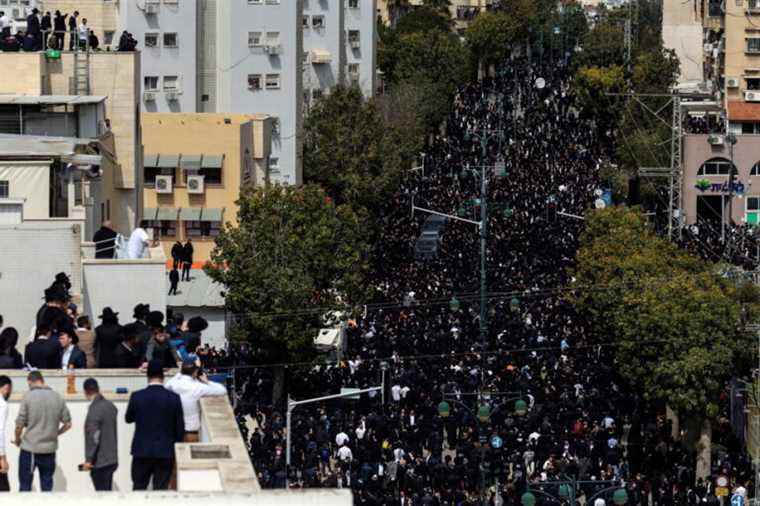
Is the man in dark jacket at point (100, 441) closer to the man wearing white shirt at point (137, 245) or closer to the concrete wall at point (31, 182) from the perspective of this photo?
the man wearing white shirt at point (137, 245)

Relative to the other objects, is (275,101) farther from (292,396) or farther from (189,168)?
(292,396)

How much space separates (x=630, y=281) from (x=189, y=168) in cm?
1309

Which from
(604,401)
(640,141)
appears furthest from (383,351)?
(640,141)

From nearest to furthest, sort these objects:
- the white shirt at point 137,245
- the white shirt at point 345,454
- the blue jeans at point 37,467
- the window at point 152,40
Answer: the blue jeans at point 37,467 → the white shirt at point 137,245 → the white shirt at point 345,454 → the window at point 152,40

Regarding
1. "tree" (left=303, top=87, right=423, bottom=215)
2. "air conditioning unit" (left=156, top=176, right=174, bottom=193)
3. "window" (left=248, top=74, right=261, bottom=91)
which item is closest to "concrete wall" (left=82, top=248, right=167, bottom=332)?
"air conditioning unit" (left=156, top=176, right=174, bottom=193)

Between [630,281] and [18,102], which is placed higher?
[18,102]

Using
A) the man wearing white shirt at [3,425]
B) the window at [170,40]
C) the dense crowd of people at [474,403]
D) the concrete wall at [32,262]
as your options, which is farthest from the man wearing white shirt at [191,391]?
the window at [170,40]

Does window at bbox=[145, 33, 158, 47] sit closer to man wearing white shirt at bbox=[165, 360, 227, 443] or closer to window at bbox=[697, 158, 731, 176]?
window at bbox=[697, 158, 731, 176]

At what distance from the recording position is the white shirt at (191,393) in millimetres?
18625

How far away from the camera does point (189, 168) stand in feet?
225

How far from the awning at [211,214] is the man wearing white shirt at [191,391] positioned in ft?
161

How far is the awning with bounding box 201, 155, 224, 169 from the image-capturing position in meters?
68.6

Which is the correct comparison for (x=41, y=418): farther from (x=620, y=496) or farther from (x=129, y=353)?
(x=620, y=496)

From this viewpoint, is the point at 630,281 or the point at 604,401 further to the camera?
the point at 630,281
